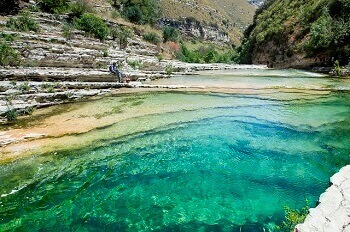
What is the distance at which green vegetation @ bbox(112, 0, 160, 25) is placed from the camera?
6438 centimetres

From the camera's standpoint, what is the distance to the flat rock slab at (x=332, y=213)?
15.9ft

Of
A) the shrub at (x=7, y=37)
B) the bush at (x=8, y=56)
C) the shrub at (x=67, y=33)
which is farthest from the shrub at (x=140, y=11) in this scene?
the bush at (x=8, y=56)

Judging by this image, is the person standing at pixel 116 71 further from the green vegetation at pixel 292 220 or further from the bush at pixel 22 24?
the green vegetation at pixel 292 220

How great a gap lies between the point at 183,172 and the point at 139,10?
204 feet

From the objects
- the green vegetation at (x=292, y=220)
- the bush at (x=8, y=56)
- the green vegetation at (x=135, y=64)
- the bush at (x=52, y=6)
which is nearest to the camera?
the green vegetation at (x=292, y=220)

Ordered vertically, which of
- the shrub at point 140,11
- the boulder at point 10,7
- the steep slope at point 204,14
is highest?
the steep slope at point 204,14

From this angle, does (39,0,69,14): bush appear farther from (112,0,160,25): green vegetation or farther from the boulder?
(112,0,160,25): green vegetation

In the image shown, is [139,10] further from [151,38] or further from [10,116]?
[10,116]

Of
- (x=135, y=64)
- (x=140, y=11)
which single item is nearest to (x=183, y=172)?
(x=135, y=64)

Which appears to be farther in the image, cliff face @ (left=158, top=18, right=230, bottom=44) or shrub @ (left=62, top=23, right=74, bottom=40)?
cliff face @ (left=158, top=18, right=230, bottom=44)

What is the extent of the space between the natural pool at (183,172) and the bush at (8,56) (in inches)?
542

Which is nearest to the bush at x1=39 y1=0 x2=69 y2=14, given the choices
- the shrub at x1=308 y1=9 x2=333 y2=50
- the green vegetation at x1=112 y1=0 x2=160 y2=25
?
the green vegetation at x1=112 y1=0 x2=160 y2=25

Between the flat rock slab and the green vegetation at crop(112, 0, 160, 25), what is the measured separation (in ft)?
208

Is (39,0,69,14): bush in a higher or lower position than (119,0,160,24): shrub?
lower
